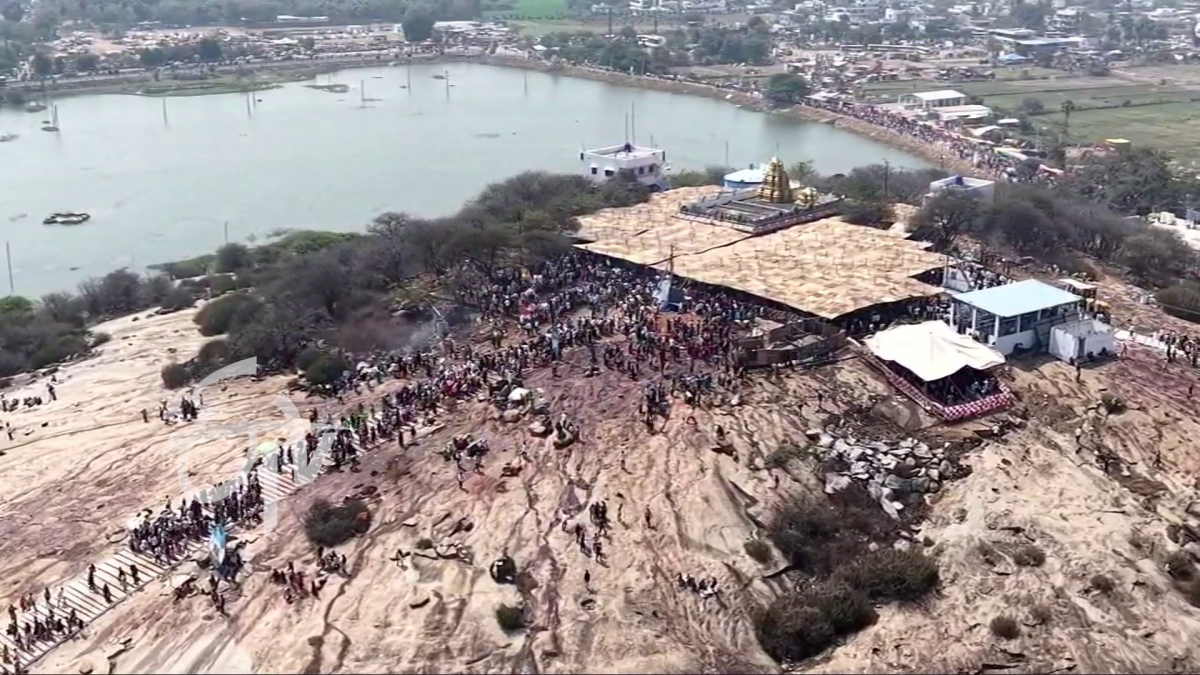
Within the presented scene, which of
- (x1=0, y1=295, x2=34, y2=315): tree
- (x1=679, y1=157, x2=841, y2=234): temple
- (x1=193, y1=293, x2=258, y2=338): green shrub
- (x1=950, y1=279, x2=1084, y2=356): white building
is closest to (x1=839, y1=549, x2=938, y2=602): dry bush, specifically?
(x1=950, y1=279, x2=1084, y2=356): white building

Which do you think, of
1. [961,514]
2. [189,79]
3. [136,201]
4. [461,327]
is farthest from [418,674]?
[189,79]

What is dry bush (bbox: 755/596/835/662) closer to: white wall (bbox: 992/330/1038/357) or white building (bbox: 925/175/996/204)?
white wall (bbox: 992/330/1038/357)

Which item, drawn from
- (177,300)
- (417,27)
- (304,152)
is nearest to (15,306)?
(177,300)

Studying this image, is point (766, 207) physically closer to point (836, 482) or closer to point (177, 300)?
point (836, 482)

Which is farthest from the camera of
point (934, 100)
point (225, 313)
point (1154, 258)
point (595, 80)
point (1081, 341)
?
point (595, 80)

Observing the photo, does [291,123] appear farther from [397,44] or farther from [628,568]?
[628,568]

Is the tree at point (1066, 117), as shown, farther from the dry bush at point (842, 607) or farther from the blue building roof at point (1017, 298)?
the dry bush at point (842, 607)
